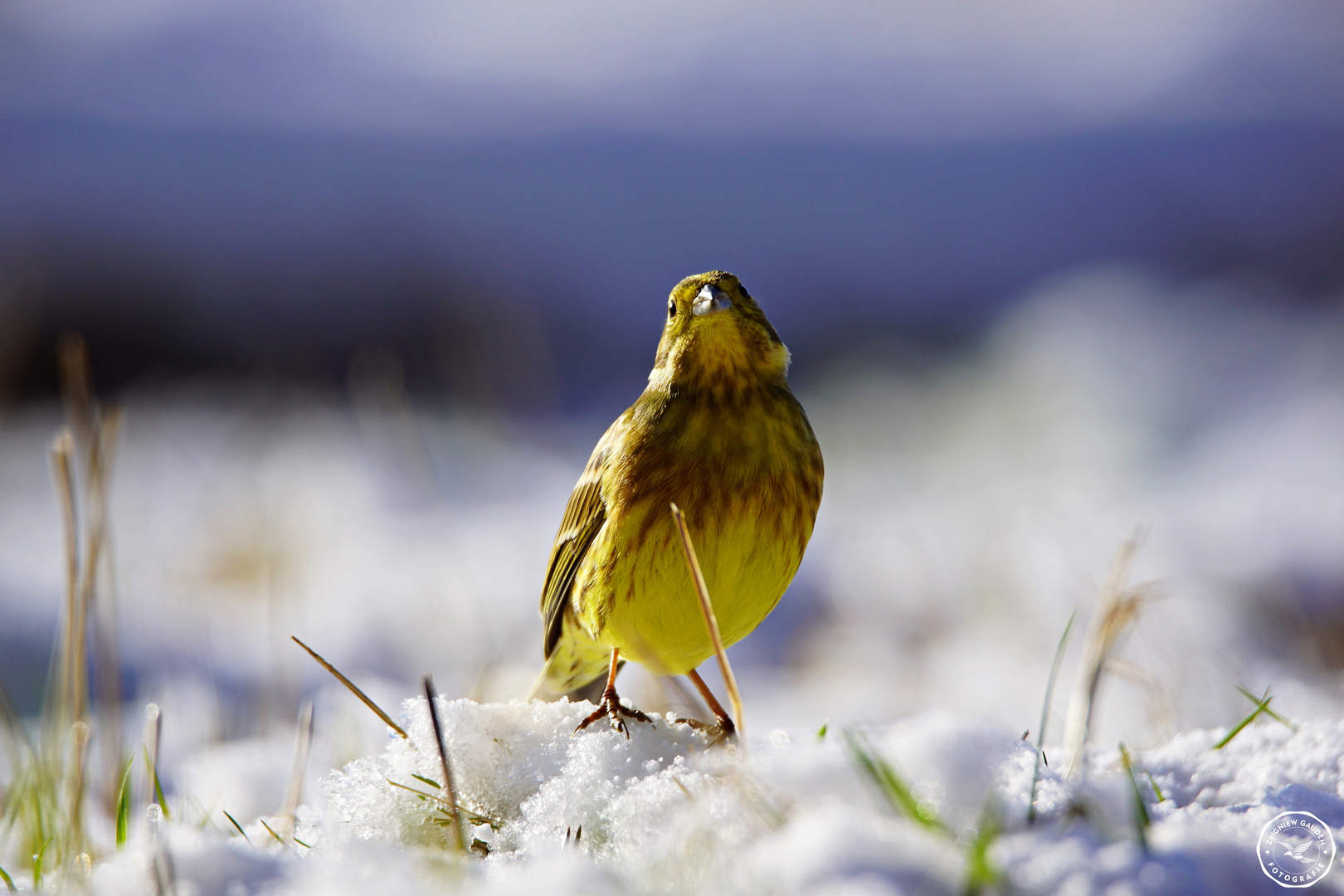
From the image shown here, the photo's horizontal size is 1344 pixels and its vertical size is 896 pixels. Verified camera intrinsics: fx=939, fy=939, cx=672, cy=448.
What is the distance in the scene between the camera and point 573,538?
7.65ft

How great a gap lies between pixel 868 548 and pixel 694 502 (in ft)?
17.0

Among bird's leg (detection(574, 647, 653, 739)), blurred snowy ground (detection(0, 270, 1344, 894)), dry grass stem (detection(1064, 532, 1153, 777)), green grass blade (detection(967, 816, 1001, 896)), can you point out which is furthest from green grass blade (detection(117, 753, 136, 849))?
dry grass stem (detection(1064, 532, 1153, 777))

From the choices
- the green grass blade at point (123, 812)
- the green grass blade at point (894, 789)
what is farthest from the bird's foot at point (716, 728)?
the green grass blade at point (123, 812)

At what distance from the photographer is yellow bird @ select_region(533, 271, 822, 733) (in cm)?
203

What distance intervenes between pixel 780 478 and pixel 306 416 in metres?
7.79

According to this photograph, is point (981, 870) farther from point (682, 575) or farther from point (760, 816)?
point (682, 575)

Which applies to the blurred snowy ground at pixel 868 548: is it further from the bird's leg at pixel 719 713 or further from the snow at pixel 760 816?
the bird's leg at pixel 719 713

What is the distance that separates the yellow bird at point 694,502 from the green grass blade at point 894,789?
653mm

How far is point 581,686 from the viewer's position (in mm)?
2684

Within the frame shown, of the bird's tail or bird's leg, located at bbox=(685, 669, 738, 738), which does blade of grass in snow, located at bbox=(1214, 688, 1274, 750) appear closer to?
bird's leg, located at bbox=(685, 669, 738, 738)

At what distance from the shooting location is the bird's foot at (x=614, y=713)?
75.3 inches

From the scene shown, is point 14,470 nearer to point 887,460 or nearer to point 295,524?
point 295,524

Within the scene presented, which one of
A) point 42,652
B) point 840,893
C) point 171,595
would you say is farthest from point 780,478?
point 42,652

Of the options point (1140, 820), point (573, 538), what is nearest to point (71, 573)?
point (573, 538)
